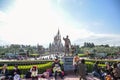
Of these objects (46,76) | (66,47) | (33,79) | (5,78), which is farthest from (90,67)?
(5,78)

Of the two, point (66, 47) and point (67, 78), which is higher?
point (66, 47)

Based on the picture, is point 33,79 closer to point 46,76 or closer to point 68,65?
point 46,76

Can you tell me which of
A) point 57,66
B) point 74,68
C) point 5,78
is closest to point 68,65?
point 74,68

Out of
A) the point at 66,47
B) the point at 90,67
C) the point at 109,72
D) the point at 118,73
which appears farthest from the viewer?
the point at 66,47

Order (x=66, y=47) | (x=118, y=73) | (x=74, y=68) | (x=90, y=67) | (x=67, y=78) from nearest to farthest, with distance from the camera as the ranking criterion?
(x=118, y=73) < (x=67, y=78) < (x=74, y=68) < (x=90, y=67) < (x=66, y=47)

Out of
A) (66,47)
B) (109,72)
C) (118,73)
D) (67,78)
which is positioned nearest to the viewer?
(118,73)

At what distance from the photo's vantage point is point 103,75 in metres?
12.2

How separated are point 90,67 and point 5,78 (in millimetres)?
6655

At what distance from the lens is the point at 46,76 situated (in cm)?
1321

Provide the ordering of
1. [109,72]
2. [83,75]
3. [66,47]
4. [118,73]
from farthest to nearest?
1. [66,47]
2. [109,72]
3. [118,73]
4. [83,75]

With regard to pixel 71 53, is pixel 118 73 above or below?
below

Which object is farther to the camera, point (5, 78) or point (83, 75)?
point (5, 78)

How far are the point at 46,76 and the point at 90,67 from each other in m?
4.03

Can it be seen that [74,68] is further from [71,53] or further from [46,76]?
[71,53]
